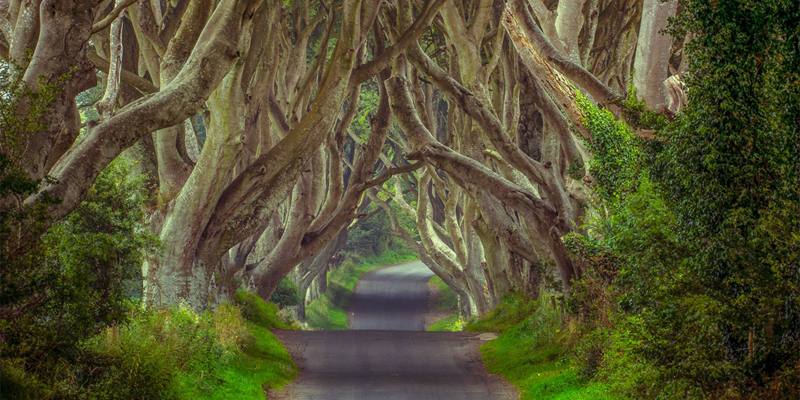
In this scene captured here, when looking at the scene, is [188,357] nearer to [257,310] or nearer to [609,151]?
[609,151]

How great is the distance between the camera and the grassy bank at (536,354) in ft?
59.0

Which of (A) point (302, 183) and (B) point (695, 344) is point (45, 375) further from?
(A) point (302, 183)

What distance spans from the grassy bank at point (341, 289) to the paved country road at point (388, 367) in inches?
766

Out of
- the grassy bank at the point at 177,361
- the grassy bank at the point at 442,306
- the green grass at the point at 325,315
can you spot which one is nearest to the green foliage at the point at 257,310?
the grassy bank at the point at 177,361

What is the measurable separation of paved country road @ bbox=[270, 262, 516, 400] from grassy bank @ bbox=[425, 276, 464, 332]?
18.9 m

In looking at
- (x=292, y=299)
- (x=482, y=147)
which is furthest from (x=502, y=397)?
(x=292, y=299)

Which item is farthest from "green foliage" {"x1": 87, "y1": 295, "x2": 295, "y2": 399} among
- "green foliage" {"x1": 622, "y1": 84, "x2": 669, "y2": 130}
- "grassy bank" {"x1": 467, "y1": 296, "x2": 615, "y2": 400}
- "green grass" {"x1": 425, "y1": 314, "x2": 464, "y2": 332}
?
"green grass" {"x1": 425, "y1": 314, "x2": 464, "y2": 332}

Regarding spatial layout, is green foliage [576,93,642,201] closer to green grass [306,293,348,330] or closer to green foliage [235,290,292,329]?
green foliage [235,290,292,329]

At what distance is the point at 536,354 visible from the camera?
22.3 meters

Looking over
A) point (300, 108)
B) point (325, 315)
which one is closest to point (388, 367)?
point (300, 108)

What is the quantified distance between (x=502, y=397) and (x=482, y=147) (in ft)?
37.8

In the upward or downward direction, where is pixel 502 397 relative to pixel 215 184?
downward

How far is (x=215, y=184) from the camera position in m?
22.0

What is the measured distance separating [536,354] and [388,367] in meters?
2.78
